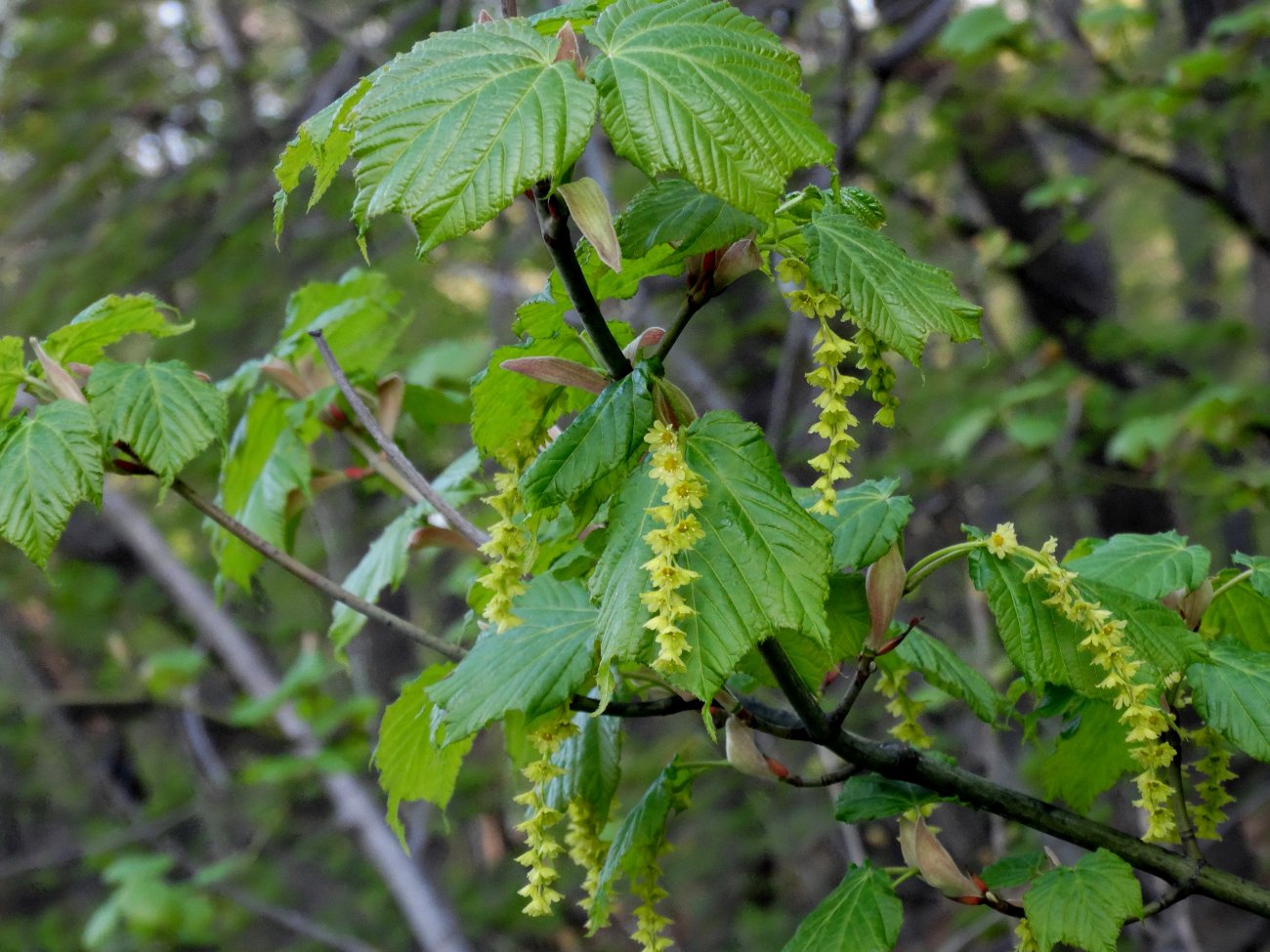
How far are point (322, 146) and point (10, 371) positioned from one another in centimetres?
61

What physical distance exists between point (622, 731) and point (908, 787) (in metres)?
0.32

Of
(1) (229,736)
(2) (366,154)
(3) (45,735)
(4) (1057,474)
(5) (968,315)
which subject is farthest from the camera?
(3) (45,735)

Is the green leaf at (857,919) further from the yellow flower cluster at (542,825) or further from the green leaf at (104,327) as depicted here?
the green leaf at (104,327)

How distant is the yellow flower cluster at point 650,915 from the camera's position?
1.18 metres

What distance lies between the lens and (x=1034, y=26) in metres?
4.11

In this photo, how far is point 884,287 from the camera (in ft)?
3.01

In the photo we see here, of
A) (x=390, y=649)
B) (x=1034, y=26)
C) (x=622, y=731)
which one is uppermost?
(x=1034, y=26)

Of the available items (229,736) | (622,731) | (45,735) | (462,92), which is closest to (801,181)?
(622,731)

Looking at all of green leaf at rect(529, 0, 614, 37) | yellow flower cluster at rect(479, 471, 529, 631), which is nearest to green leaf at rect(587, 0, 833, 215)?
green leaf at rect(529, 0, 614, 37)

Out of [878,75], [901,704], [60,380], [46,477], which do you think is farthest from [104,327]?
[878,75]

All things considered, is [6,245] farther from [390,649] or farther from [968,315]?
[968,315]

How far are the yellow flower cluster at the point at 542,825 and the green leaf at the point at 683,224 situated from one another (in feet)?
1.51

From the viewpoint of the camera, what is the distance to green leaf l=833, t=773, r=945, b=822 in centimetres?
118

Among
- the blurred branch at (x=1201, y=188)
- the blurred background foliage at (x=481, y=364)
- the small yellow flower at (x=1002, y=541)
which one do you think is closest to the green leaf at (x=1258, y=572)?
the small yellow flower at (x=1002, y=541)
